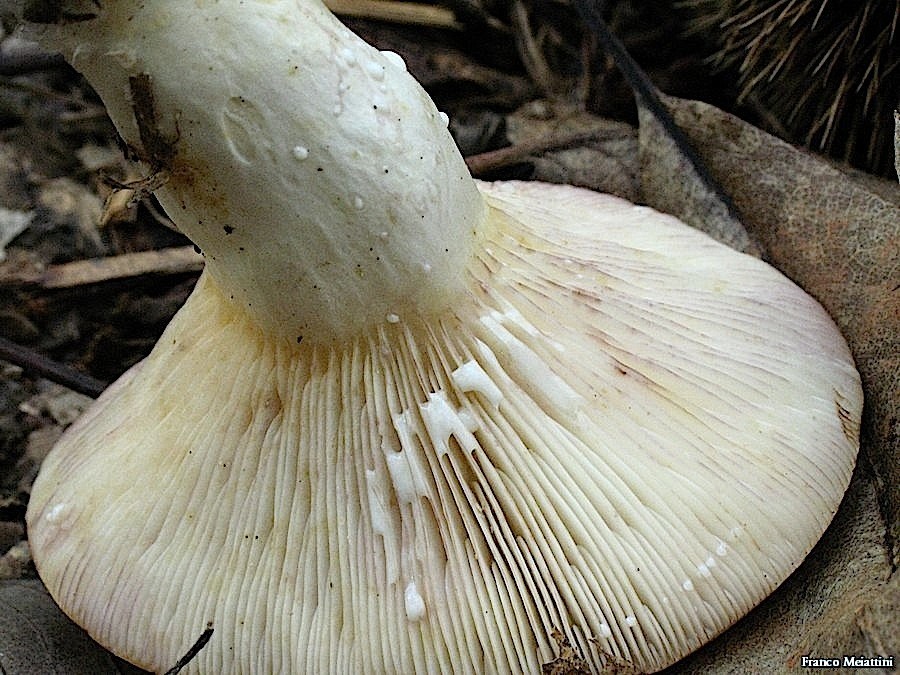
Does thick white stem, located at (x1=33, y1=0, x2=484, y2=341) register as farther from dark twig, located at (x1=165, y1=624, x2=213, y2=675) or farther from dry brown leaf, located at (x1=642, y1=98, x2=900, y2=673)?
dry brown leaf, located at (x1=642, y1=98, x2=900, y2=673)

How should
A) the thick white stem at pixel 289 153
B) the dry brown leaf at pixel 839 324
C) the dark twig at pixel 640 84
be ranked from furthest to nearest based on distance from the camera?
the dark twig at pixel 640 84
the dry brown leaf at pixel 839 324
the thick white stem at pixel 289 153

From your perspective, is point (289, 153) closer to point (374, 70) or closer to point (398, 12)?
point (374, 70)

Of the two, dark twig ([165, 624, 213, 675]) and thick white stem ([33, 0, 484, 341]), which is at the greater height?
thick white stem ([33, 0, 484, 341])

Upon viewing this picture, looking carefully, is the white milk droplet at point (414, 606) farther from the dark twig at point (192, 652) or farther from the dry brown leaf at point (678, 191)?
the dry brown leaf at point (678, 191)

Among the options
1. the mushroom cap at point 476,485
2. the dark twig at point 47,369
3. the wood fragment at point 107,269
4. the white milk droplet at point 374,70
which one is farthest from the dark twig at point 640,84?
the dark twig at point 47,369

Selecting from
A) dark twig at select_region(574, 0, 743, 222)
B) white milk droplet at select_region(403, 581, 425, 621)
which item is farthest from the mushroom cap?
dark twig at select_region(574, 0, 743, 222)

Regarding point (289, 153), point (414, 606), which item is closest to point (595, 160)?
point (289, 153)

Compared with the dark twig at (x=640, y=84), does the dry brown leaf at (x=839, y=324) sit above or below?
below
